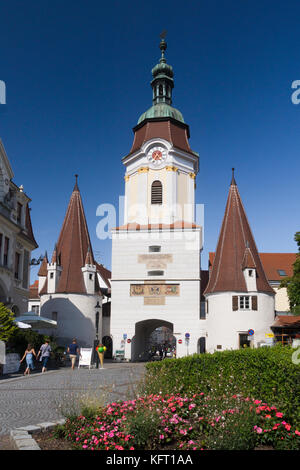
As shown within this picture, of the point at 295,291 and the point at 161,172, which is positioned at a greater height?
the point at 161,172

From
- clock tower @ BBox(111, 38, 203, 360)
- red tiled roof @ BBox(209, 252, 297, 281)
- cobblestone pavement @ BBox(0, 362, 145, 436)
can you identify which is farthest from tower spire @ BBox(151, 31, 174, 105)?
cobblestone pavement @ BBox(0, 362, 145, 436)

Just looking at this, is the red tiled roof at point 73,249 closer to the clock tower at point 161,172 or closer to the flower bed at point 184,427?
the clock tower at point 161,172

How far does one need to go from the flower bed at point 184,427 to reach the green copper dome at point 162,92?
42.6 metres

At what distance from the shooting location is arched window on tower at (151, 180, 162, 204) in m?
45.3

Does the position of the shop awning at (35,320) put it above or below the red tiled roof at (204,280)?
below

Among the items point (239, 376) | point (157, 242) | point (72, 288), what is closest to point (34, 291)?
point (72, 288)

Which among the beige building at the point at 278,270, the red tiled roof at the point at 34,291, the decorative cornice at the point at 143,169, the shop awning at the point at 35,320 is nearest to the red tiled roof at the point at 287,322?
the beige building at the point at 278,270

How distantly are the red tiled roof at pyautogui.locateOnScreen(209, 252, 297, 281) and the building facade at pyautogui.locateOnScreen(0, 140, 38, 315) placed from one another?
2381 centimetres

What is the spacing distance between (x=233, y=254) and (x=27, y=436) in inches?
1307

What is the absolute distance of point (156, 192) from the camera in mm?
45469

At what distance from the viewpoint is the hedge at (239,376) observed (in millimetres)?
7836

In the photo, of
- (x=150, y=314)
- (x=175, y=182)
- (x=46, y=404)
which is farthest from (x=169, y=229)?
(x=46, y=404)

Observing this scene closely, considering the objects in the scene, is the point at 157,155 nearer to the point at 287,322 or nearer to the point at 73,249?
the point at 73,249
